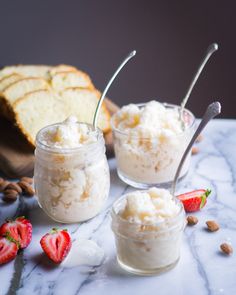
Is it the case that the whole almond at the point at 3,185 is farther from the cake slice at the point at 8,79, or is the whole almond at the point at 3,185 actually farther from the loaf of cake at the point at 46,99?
the cake slice at the point at 8,79

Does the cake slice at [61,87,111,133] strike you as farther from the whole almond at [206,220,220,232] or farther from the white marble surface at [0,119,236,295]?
the whole almond at [206,220,220,232]

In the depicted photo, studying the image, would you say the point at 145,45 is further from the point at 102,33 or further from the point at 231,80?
the point at 231,80

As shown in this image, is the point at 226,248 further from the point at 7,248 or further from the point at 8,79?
the point at 8,79

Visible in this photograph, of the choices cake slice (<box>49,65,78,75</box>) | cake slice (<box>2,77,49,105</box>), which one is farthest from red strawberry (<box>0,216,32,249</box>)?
cake slice (<box>49,65,78,75</box>)

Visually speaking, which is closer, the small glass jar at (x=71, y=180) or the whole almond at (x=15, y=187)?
the small glass jar at (x=71, y=180)

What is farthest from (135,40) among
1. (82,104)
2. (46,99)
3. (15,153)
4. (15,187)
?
(15,187)

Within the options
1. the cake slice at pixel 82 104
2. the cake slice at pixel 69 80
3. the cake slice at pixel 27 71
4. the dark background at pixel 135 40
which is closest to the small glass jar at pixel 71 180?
the cake slice at pixel 82 104

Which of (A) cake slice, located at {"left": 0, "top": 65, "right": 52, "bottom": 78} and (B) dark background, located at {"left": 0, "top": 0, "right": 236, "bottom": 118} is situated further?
(B) dark background, located at {"left": 0, "top": 0, "right": 236, "bottom": 118}
